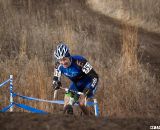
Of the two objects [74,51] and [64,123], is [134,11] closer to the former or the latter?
[74,51]

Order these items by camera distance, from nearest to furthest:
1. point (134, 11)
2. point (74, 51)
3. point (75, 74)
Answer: point (75, 74) < point (74, 51) < point (134, 11)

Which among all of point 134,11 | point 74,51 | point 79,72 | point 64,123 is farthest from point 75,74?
point 134,11

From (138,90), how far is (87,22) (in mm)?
5951

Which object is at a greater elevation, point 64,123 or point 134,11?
point 134,11

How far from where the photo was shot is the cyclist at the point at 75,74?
6.73 metres

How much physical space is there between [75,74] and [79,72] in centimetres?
8

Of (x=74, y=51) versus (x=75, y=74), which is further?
(x=74, y=51)

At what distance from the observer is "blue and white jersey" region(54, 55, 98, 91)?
22.6 ft

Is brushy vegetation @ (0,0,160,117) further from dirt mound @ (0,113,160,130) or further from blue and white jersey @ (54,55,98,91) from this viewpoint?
dirt mound @ (0,113,160,130)

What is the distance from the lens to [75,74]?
23.7 feet

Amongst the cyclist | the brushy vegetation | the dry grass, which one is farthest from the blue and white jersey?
the dry grass

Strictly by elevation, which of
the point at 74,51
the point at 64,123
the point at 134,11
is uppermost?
the point at 134,11

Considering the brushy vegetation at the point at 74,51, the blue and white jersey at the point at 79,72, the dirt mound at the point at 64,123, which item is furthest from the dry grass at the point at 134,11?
the dirt mound at the point at 64,123

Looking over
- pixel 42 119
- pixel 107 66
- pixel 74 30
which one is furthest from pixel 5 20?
pixel 42 119
